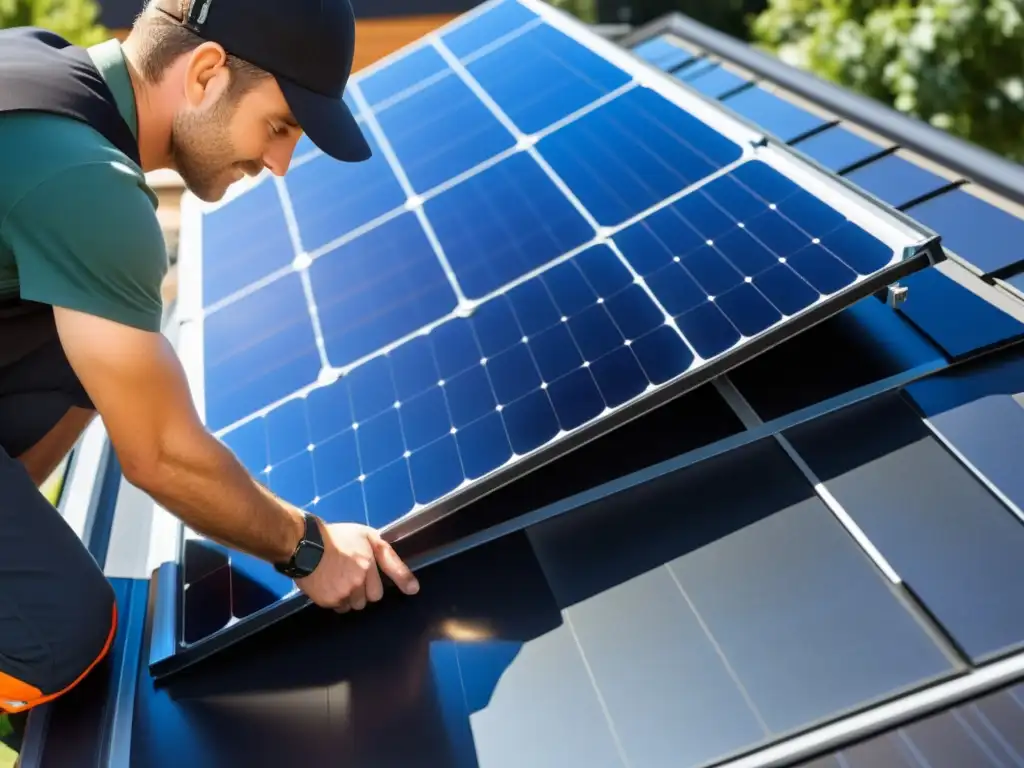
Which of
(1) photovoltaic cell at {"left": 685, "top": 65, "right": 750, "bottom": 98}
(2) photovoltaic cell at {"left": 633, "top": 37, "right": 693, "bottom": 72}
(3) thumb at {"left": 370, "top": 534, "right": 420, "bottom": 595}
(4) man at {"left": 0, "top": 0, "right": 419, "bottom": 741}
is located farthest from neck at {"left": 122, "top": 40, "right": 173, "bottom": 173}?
(2) photovoltaic cell at {"left": 633, "top": 37, "right": 693, "bottom": 72}

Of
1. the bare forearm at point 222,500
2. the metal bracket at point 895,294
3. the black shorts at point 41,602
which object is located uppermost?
the metal bracket at point 895,294

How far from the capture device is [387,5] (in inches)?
1095

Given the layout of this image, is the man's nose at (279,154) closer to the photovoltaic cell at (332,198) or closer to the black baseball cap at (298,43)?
the black baseball cap at (298,43)

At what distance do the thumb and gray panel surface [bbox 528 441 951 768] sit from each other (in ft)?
1.54

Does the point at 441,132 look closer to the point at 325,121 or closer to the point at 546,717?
the point at 325,121

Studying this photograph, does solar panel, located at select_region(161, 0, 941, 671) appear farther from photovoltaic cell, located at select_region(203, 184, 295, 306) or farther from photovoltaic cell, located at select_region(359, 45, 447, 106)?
photovoltaic cell, located at select_region(359, 45, 447, 106)

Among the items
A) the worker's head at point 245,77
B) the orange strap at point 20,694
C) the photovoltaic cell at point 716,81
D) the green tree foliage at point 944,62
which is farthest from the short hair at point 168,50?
the green tree foliage at point 944,62

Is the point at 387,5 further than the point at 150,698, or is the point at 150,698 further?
the point at 387,5

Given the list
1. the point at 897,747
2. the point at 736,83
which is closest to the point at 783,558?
the point at 897,747

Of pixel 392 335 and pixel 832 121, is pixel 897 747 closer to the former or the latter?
pixel 392 335

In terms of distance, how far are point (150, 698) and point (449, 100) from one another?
407cm

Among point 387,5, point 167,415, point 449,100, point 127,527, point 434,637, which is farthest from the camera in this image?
point 387,5

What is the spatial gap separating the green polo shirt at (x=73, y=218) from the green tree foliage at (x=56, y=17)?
14.9 m

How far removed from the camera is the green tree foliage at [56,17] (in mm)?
15867
